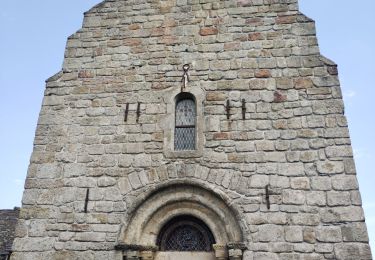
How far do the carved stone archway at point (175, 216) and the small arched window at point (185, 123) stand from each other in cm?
79

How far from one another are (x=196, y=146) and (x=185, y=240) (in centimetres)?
158

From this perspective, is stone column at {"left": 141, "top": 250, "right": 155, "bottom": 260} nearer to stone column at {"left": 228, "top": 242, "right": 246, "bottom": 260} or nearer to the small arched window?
stone column at {"left": 228, "top": 242, "right": 246, "bottom": 260}

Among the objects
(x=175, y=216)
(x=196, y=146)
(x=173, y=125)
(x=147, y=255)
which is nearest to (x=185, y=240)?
(x=175, y=216)

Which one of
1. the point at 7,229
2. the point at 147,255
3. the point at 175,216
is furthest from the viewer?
the point at 7,229

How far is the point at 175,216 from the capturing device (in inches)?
233

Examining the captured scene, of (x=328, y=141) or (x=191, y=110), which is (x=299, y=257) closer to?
(x=328, y=141)

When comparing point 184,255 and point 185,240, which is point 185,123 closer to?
point 185,240

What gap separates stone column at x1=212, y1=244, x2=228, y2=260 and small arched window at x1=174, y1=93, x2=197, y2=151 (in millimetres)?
1715

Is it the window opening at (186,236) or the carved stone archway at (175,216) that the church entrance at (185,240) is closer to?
the window opening at (186,236)

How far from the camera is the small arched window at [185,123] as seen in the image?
6.40 metres

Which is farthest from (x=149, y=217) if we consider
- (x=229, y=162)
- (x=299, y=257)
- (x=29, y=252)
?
(x=299, y=257)

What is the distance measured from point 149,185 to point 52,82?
118 inches

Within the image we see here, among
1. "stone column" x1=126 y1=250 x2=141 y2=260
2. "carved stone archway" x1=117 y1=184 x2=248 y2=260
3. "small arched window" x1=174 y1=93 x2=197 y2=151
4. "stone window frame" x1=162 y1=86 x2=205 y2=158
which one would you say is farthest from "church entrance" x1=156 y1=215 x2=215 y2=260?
"small arched window" x1=174 y1=93 x2=197 y2=151

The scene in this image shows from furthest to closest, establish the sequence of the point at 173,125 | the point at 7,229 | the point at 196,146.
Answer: the point at 7,229 < the point at 173,125 < the point at 196,146
